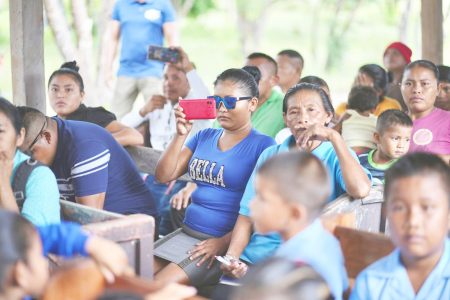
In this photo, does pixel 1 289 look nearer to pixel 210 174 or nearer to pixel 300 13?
pixel 210 174

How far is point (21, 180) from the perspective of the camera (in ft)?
8.43

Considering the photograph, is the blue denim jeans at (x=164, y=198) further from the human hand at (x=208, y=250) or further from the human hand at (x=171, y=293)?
the human hand at (x=171, y=293)

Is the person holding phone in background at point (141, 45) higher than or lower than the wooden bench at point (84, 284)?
higher

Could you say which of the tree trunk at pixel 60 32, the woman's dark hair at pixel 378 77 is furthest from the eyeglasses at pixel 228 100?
the tree trunk at pixel 60 32

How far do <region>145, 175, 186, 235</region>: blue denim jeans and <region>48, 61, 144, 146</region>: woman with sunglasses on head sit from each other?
0.36 m

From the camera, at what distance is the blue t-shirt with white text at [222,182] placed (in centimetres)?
314

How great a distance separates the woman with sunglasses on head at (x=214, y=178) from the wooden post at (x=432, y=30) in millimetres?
3063

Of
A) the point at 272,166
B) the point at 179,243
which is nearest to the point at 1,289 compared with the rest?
the point at 272,166

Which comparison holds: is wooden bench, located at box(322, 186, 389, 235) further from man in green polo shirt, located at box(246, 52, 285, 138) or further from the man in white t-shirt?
the man in white t-shirt

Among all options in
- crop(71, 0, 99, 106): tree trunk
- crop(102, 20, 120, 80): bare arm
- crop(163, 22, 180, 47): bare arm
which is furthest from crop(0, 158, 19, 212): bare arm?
crop(71, 0, 99, 106): tree trunk

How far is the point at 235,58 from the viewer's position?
2020 cm

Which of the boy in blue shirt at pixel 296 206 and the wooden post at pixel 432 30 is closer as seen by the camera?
the boy in blue shirt at pixel 296 206

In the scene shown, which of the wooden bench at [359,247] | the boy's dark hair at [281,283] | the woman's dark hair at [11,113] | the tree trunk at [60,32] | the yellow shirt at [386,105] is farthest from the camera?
the tree trunk at [60,32]

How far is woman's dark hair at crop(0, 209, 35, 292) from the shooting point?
1619 mm
